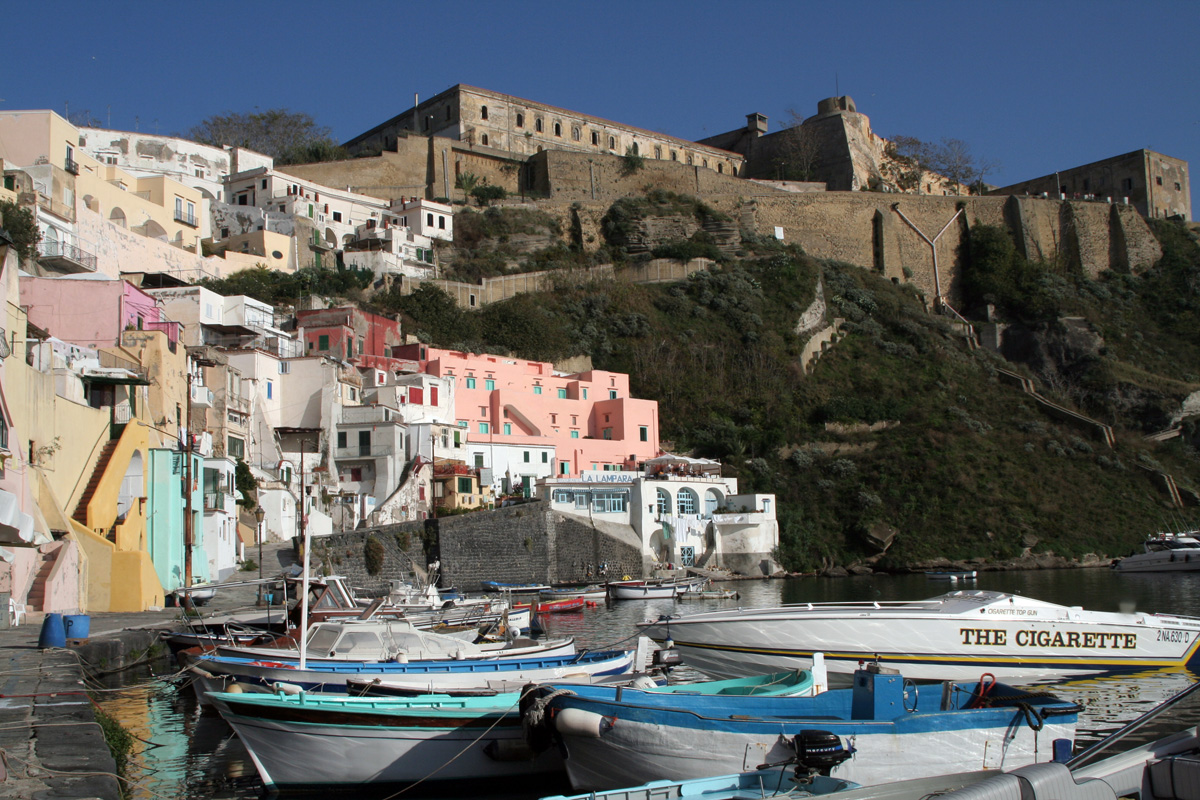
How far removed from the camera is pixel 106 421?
26.4m

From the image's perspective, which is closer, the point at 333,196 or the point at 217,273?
the point at 217,273

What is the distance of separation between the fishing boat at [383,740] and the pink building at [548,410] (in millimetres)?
37010

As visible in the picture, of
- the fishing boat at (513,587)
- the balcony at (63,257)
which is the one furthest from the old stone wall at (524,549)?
the balcony at (63,257)

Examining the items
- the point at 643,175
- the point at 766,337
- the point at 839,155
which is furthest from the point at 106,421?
the point at 839,155

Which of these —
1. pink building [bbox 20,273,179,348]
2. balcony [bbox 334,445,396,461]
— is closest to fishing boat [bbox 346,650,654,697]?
pink building [bbox 20,273,179,348]

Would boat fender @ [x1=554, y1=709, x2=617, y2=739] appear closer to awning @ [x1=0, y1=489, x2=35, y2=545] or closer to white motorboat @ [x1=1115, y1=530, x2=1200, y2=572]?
awning @ [x1=0, y1=489, x2=35, y2=545]

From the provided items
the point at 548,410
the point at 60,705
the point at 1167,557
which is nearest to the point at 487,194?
the point at 548,410

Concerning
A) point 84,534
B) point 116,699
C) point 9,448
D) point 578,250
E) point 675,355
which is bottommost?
point 116,699

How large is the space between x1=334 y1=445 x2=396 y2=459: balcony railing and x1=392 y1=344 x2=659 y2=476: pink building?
646cm

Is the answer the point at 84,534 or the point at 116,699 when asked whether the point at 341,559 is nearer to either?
the point at 84,534

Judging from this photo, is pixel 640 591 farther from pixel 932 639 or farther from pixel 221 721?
pixel 221 721

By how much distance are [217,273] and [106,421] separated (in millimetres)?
29500

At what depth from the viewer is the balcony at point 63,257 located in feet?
131

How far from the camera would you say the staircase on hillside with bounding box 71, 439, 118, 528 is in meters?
24.5
